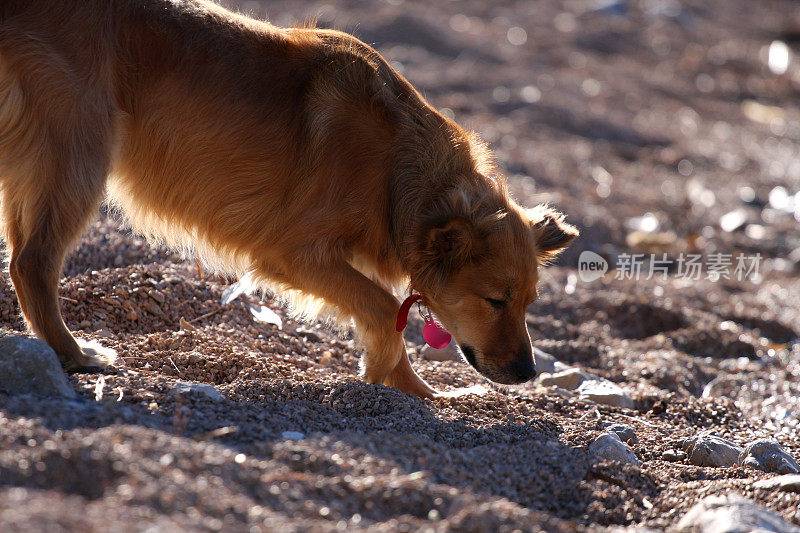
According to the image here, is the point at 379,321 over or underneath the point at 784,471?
over

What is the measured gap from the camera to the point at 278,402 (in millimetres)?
3473

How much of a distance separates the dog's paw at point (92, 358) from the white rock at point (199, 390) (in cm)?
37

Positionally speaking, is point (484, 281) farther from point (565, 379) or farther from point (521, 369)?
point (565, 379)

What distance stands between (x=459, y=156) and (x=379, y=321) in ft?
3.06

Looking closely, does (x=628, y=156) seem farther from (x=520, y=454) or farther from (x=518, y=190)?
(x=520, y=454)

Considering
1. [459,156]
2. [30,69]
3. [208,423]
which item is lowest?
[208,423]

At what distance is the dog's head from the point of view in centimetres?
395

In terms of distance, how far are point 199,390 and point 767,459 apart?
2.47 m

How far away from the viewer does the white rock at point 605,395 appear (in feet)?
14.9

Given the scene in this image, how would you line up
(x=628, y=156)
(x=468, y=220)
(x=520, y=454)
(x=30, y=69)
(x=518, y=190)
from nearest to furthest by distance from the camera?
(x=520, y=454), (x=30, y=69), (x=468, y=220), (x=518, y=190), (x=628, y=156)

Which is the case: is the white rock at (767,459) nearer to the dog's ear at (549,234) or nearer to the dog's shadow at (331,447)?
the dog's shadow at (331,447)

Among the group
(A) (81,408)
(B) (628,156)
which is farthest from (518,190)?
(A) (81,408)

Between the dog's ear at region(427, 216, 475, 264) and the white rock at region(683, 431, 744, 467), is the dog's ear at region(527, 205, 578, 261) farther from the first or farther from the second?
the white rock at region(683, 431, 744, 467)

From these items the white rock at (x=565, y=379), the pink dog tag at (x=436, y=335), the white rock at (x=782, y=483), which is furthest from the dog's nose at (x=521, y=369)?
the white rock at (x=782, y=483)
